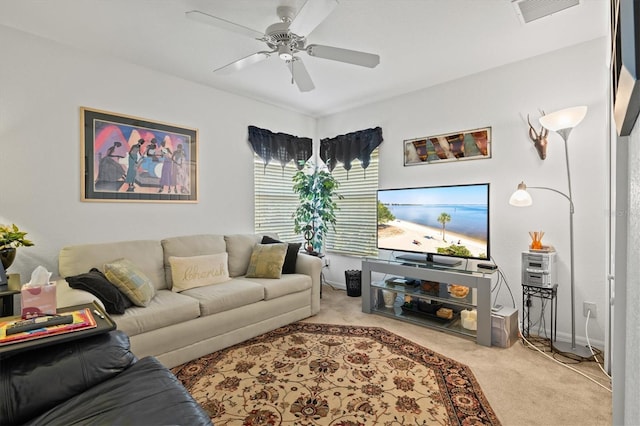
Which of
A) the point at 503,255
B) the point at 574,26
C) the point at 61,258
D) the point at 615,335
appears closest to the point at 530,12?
the point at 574,26

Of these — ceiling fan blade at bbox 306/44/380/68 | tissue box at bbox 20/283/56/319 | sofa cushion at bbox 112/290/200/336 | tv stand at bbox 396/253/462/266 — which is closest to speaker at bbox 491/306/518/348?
tv stand at bbox 396/253/462/266

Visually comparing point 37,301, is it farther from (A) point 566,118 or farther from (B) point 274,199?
(A) point 566,118

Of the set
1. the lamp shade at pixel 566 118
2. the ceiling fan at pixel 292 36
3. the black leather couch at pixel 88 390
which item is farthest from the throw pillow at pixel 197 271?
the lamp shade at pixel 566 118

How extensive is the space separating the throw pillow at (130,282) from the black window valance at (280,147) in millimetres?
2214

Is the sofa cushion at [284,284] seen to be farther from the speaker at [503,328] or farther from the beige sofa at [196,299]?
the speaker at [503,328]

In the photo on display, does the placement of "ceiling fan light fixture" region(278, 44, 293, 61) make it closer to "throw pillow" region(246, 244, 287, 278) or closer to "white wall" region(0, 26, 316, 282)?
"white wall" region(0, 26, 316, 282)

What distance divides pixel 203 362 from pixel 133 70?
2.82 meters

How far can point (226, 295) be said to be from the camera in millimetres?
2898

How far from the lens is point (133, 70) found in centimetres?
328

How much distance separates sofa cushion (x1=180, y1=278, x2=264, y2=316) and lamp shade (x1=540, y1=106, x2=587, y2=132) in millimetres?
2878

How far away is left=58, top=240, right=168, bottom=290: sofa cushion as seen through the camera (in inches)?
107

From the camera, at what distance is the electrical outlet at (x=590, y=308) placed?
2854mm

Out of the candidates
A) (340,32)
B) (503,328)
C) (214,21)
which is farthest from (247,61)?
(503,328)

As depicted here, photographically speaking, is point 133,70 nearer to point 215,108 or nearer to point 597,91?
point 215,108
